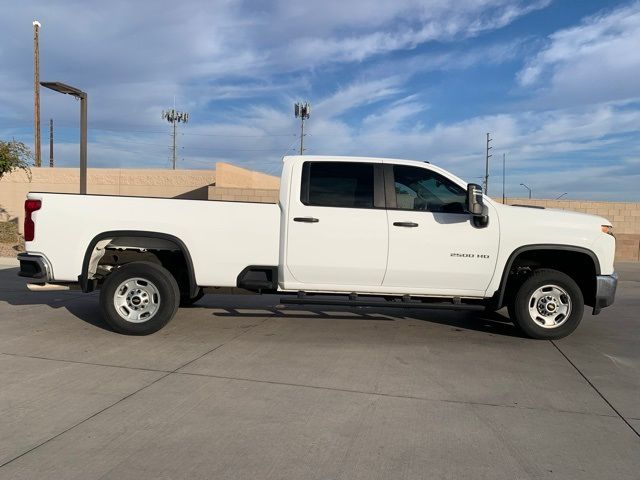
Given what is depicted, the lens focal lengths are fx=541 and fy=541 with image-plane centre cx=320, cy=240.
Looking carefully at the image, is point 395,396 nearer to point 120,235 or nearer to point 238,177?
point 120,235

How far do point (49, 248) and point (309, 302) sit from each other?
3.14m

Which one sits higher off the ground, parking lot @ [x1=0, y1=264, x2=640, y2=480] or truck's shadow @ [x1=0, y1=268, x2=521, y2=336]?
truck's shadow @ [x1=0, y1=268, x2=521, y2=336]

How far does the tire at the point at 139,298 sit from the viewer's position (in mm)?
6473

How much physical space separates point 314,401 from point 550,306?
11.8ft

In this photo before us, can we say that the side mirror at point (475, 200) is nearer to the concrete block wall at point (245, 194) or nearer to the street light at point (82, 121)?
the street light at point (82, 121)

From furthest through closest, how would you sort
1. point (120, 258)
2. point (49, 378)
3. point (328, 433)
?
1. point (120, 258)
2. point (49, 378)
3. point (328, 433)

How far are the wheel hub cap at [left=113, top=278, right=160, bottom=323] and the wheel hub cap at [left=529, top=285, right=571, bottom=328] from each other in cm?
461

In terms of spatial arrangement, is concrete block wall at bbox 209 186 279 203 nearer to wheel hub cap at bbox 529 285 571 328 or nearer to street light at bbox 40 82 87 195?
street light at bbox 40 82 87 195

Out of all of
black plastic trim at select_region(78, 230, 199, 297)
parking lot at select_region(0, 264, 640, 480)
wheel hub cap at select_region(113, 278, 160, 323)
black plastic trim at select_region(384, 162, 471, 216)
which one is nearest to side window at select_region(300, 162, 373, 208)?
black plastic trim at select_region(384, 162, 471, 216)

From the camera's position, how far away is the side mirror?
6109 mm

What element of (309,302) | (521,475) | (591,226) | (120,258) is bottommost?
(521,475)

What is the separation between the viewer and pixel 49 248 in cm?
638

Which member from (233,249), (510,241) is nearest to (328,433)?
(233,249)

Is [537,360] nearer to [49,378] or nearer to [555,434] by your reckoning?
[555,434]
